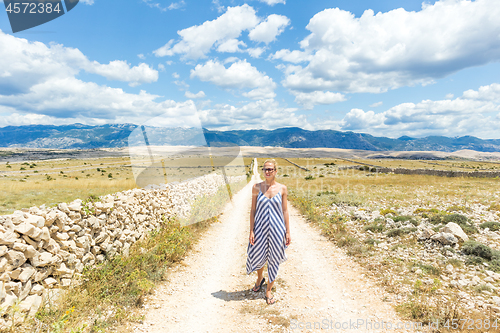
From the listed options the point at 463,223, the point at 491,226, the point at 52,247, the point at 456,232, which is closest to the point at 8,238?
the point at 52,247

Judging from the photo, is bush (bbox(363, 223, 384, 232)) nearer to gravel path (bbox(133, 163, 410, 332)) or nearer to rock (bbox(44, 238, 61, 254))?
gravel path (bbox(133, 163, 410, 332))

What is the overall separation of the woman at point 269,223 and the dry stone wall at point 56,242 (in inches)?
170

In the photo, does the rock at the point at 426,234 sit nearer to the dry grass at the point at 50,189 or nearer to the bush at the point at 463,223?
the bush at the point at 463,223

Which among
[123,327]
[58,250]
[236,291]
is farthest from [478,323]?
[58,250]

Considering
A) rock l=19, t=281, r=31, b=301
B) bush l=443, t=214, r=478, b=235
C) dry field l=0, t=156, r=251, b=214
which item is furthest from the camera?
dry field l=0, t=156, r=251, b=214

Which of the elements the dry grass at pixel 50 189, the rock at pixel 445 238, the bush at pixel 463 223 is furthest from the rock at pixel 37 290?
the bush at pixel 463 223

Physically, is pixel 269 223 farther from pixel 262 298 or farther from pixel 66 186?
pixel 66 186

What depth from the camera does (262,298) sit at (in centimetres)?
596

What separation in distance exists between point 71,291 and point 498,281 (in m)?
10.7

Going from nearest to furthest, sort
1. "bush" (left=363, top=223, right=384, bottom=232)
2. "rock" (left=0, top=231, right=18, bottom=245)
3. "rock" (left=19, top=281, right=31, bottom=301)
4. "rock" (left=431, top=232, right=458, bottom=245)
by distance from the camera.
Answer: "rock" (left=0, top=231, right=18, bottom=245), "rock" (left=19, top=281, right=31, bottom=301), "rock" (left=431, top=232, right=458, bottom=245), "bush" (left=363, top=223, right=384, bottom=232)

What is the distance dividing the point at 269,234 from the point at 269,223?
0.97 ft

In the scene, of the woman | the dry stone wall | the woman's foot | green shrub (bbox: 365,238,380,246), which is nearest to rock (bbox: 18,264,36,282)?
the dry stone wall

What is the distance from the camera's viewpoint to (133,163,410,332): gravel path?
498 centimetres

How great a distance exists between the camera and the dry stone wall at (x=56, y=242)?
4305mm
